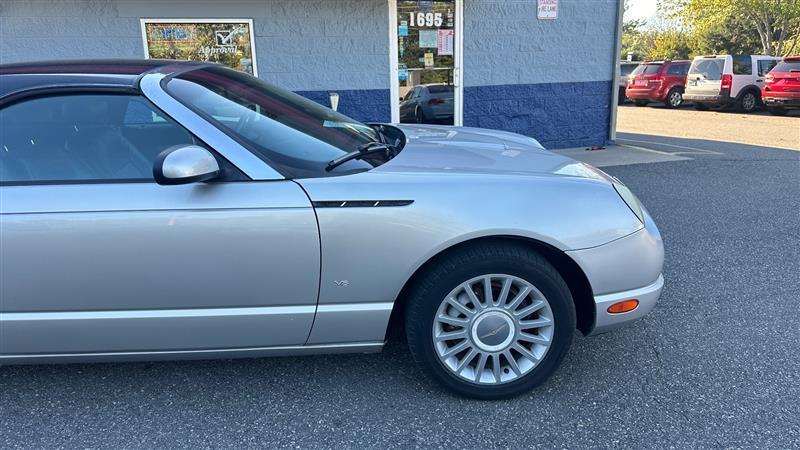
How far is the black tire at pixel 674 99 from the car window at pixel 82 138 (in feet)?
65.6

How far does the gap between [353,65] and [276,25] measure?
45.7 inches

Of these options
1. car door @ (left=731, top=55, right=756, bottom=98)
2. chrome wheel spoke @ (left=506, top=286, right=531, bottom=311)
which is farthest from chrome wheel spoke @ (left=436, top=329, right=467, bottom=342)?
car door @ (left=731, top=55, right=756, bottom=98)

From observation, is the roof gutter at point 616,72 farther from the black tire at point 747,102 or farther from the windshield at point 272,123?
the black tire at point 747,102

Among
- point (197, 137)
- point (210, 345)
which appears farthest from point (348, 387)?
point (197, 137)

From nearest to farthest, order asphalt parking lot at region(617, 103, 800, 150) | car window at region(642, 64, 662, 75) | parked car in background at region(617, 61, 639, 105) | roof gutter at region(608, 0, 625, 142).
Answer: roof gutter at region(608, 0, 625, 142), asphalt parking lot at region(617, 103, 800, 150), car window at region(642, 64, 662, 75), parked car in background at region(617, 61, 639, 105)

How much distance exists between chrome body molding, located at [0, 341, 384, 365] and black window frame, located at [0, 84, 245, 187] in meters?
0.77

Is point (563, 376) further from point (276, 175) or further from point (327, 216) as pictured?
point (276, 175)

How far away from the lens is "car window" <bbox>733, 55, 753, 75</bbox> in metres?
16.7

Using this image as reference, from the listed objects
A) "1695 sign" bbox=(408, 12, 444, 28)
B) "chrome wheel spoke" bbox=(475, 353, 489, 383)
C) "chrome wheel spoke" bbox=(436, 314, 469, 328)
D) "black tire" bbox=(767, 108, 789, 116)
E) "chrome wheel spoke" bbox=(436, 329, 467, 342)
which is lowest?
"chrome wheel spoke" bbox=(475, 353, 489, 383)

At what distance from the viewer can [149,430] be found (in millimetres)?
2482

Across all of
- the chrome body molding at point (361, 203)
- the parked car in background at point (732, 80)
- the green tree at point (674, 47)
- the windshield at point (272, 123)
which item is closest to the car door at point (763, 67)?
the parked car in background at point (732, 80)

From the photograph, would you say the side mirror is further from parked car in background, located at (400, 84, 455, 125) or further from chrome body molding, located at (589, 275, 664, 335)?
parked car in background, located at (400, 84, 455, 125)

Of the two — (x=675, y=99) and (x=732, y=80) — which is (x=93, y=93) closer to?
(x=732, y=80)

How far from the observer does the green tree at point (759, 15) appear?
84.5 feet
